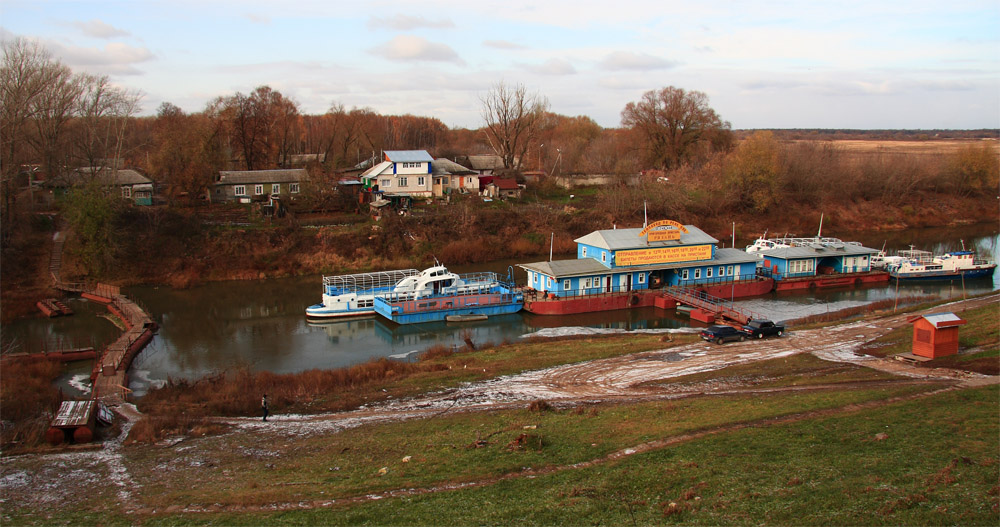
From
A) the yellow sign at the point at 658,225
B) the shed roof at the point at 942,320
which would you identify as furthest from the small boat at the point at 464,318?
the shed roof at the point at 942,320

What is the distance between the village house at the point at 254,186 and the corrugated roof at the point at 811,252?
41330 mm

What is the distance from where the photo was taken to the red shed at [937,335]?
23.9 meters

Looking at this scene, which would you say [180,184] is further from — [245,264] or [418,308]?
[418,308]

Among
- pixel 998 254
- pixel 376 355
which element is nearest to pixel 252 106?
pixel 376 355

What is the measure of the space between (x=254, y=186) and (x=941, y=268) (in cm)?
5701

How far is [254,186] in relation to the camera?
6259cm

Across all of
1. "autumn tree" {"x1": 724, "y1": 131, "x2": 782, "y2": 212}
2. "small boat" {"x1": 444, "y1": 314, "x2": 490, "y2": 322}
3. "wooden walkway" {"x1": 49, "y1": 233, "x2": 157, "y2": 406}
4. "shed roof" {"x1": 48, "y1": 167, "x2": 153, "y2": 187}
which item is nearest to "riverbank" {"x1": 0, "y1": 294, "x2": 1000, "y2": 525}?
"wooden walkway" {"x1": 49, "y1": 233, "x2": 157, "y2": 406}

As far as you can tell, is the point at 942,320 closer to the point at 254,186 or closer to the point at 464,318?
the point at 464,318

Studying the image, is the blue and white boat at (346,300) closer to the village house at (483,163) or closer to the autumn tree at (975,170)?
the village house at (483,163)

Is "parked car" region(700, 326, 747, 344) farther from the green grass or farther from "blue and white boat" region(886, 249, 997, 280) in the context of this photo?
"blue and white boat" region(886, 249, 997, 280)

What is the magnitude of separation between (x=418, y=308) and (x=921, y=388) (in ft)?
85.6

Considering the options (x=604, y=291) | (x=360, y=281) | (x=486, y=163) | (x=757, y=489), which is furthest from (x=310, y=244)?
(x=757, y=489)

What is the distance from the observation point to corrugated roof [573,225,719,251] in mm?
44031

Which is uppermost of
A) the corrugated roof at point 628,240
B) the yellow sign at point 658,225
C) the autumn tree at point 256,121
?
the autumn tree at point 256,121
